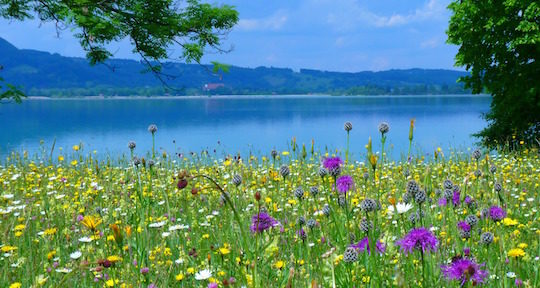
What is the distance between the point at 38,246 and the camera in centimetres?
522

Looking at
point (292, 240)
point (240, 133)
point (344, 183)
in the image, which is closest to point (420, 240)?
point (344, 183)

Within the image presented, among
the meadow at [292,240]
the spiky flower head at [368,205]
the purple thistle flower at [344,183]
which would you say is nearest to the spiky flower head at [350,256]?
the meadow at [292,240]

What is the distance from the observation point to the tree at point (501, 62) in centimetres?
1853

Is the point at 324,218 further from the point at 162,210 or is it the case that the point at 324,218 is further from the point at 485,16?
the point at 485,16

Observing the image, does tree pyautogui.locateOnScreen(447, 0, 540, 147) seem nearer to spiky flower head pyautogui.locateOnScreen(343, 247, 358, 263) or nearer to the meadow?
the meadow

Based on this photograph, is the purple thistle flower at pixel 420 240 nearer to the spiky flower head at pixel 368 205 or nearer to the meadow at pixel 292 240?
the meadow at pixel 292 240

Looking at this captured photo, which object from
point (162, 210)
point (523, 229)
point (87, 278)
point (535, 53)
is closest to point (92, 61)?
point (162, 210)

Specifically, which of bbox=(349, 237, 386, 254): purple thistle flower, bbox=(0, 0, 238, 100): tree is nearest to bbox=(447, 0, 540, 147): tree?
bbox=(0, 0, 238, 100): tree

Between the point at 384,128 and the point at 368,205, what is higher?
the point at 384,128

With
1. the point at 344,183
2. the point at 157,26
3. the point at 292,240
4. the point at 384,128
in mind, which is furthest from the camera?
the point at 157,26

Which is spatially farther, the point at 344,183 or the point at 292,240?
the point at 292,240

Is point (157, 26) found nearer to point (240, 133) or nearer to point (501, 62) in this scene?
point (501, 62)

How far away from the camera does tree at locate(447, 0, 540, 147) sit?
730 inches

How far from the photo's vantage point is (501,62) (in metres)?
19.4
